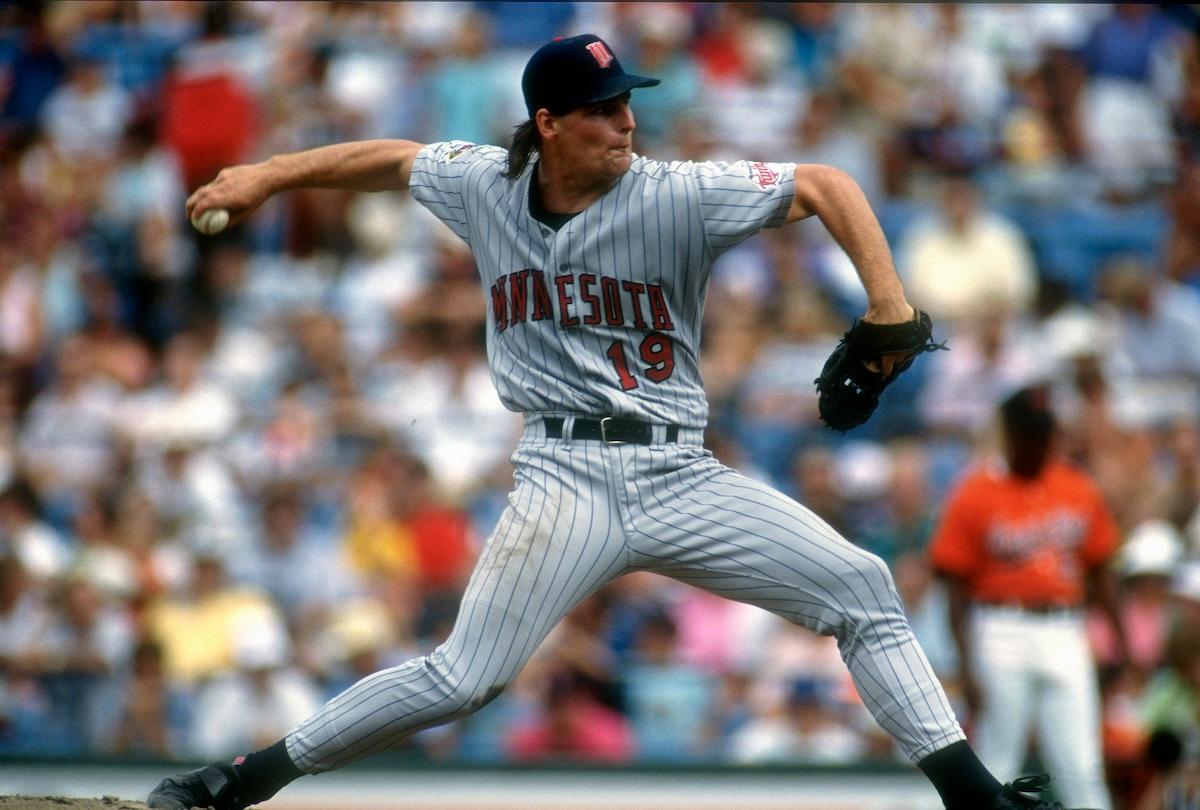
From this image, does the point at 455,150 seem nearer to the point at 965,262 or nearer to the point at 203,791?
the point at 203,791

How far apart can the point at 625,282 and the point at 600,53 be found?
1.66ft

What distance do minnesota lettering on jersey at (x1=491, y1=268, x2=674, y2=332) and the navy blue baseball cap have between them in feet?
1.24

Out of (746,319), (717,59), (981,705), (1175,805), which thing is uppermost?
(717,59)

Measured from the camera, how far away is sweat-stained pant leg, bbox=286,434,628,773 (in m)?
3.52

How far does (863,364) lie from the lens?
3.55m

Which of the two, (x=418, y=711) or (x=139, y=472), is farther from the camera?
(x=139, y=472)

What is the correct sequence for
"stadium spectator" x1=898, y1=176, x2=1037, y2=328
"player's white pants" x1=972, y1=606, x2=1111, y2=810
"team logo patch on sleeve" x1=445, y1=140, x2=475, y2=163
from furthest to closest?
"stadium spectator" x1=898, y1=176, x2=1037, y2=328
"player's white pants" x1=972, y1=606, x2=1111, y2=810
"team logo patch on sleeve" x1=445, y1=140, x2=475, y2=163

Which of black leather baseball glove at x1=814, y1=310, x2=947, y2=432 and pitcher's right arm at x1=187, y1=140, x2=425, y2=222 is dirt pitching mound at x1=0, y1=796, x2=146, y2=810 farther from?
black leather baseball glove at x1=814, y1=310, x2=947, y2=432

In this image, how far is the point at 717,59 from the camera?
9.73 m

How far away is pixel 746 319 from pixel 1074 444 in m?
1.69

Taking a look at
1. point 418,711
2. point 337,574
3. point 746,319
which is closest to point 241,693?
point 337,574

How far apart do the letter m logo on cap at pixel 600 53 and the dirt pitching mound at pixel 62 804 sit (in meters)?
2.13

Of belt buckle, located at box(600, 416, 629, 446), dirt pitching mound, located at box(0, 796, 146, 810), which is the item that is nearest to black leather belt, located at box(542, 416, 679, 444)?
belt buckle, located at box(600, 416, 629, 446)

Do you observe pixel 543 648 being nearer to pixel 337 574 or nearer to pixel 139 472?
pixel 337 574
